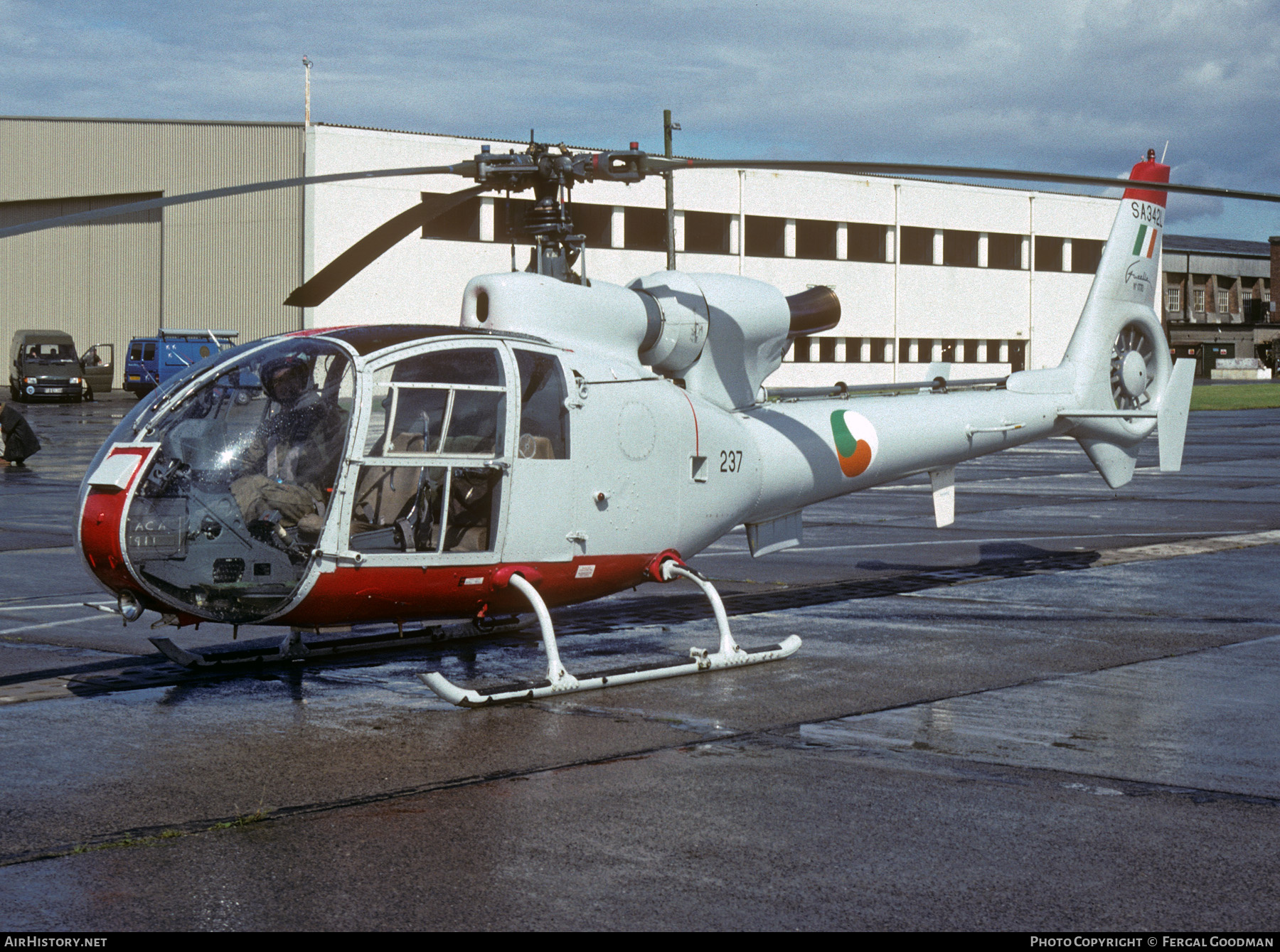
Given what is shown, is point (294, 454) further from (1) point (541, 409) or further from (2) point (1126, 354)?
(2) point (1126, 354)

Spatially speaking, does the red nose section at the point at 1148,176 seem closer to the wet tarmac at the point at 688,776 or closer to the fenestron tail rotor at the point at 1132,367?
the fenestron tail rotor at the point at 1132,367

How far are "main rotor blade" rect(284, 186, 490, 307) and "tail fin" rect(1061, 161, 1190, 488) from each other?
324 inches

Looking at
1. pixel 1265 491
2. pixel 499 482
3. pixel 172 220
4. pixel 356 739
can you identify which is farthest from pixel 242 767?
pixel 172 220

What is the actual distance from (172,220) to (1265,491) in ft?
153

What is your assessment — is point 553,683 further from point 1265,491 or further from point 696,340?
point 1265,491


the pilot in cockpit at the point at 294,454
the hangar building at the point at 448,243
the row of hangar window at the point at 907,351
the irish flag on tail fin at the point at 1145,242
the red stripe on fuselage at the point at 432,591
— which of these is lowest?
the red stripe on fuselage at the point at 432,591

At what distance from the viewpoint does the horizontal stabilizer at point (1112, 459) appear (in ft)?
52.1

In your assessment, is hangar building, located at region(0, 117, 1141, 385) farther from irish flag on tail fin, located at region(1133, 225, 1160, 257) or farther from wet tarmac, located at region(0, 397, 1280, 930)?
wet tarmac, located at region(0, 397, 1280, 930)

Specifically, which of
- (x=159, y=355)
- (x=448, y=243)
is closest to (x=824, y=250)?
(x=448, y=243)

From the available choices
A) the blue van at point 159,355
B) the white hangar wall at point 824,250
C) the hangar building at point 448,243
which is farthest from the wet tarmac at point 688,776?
the hangar building at point 448,243

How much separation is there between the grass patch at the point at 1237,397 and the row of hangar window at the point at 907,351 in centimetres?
864

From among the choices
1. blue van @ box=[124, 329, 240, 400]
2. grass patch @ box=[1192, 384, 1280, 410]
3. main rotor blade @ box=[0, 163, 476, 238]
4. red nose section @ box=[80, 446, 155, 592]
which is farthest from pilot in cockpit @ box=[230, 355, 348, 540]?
grass patch @ box=[1192, 384, 1280, 410]

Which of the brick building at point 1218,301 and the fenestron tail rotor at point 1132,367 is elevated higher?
the brick building at point 1218,301

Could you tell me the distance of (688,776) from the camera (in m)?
7.36
